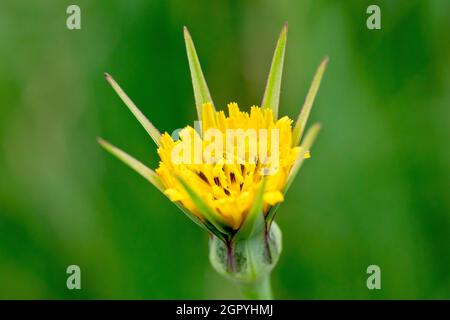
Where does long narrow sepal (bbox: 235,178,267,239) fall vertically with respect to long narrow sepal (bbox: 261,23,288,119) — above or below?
below

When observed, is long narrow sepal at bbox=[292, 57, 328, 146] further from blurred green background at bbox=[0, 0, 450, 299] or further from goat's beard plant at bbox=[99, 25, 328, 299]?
blurred green background at bbox=[0, 0, 450, 299]

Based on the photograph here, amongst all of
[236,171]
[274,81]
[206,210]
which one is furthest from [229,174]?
[274,81]

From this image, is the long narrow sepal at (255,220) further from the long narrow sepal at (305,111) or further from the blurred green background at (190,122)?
the blurred green background at (190,122)

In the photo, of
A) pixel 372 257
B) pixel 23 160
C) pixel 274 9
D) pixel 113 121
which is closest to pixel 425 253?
pixel 372 257

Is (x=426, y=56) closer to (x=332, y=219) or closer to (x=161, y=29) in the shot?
(x=332, y=219)

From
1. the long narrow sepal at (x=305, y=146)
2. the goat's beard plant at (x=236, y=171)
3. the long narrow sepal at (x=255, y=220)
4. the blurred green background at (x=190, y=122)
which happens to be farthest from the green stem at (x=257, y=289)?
the blurred green background at (x=190, y=122)

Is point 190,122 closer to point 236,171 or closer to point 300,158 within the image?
point 236,171

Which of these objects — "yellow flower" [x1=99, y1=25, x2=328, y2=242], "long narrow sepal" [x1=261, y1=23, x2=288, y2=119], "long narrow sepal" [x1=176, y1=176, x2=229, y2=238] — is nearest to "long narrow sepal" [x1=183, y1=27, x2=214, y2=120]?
"yellow flower" [x1=99, y1=25, x2=328, y2=242]
